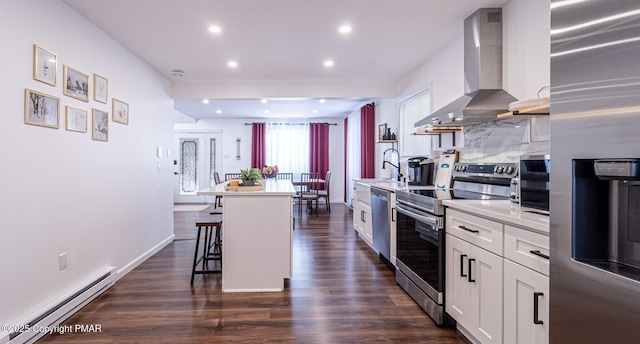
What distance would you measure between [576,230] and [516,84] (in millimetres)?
1838

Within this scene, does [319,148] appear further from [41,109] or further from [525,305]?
[525,305]

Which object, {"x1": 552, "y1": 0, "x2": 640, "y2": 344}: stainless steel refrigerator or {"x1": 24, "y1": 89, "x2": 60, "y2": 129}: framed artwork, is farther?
{"x1": 24, "y1": 89, "x2": 60, "y2": 129}: framed artwork

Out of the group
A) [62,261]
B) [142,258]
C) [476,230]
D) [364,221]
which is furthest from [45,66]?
[364,221]

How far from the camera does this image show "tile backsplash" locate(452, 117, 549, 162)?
2.24m

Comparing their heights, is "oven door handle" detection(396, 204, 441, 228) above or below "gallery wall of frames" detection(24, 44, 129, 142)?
below

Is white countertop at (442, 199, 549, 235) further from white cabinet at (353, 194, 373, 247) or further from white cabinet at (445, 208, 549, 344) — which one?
white cabinet at (353, 194, 373, 247)

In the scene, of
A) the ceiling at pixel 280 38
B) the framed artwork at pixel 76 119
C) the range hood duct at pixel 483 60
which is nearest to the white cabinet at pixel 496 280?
the range hood duct at pixel 483 60

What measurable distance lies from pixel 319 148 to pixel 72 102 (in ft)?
21.6

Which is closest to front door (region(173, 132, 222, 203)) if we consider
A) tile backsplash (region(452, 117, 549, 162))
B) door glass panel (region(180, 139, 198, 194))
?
door glass panel (region(180, 139, 198, 194))

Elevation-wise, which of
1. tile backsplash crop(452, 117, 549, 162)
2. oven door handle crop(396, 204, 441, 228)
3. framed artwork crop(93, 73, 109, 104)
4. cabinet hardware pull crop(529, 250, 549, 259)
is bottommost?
cabinet hardware pull crop(529, 250, 549, 259)

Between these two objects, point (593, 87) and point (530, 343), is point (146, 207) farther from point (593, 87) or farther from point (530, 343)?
point (593, 87)

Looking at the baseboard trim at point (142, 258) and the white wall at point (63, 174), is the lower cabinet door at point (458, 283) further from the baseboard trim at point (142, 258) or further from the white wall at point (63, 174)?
the baseboard trim at point (142, 258)

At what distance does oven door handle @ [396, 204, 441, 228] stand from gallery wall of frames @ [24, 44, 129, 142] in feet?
9.20

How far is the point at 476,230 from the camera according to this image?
1894mm
